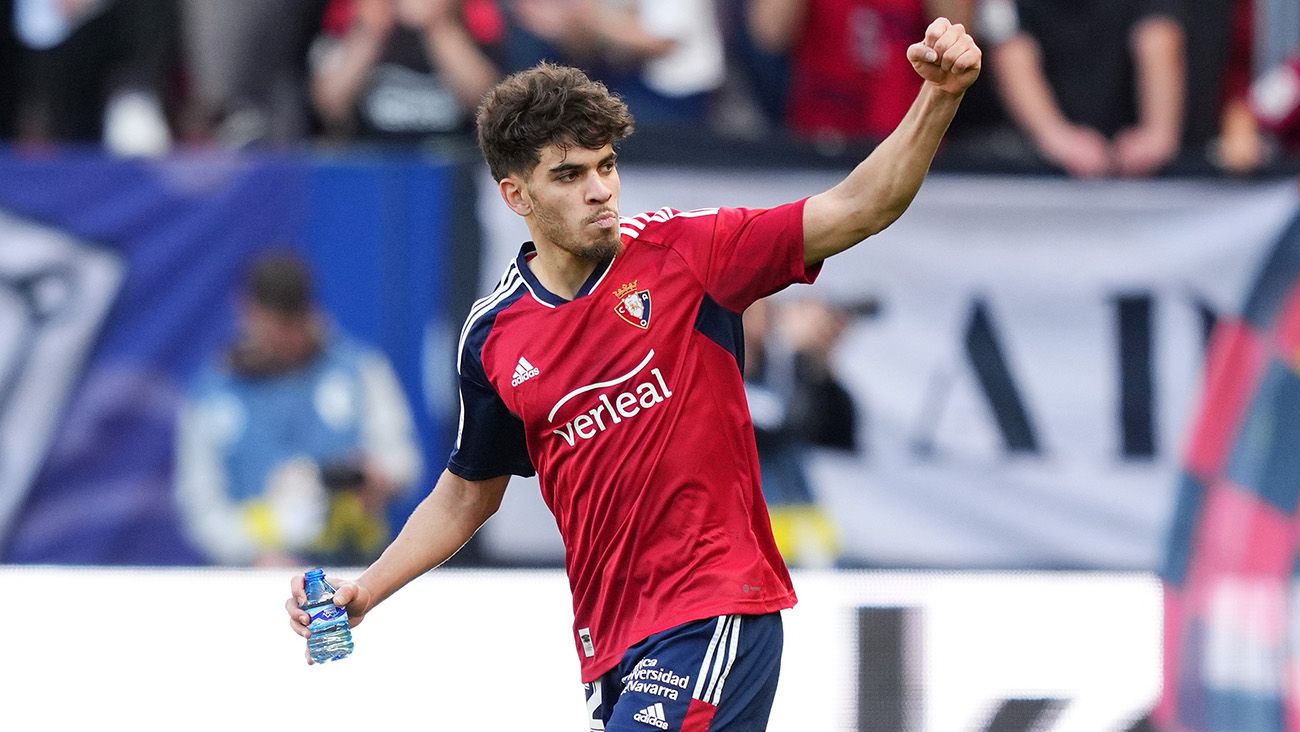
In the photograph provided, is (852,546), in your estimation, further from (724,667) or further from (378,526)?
(724,667)

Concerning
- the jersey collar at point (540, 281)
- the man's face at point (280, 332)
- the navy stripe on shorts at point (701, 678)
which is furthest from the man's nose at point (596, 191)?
the man's face at point (280, 332)

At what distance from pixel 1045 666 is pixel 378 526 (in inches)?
115

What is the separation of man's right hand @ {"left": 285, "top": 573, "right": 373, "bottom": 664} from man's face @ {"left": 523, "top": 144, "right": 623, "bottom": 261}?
0.95 meters

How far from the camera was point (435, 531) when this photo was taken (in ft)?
14.8

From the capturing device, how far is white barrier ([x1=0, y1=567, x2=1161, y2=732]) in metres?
5.80

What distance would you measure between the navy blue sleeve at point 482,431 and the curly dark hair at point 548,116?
0.45m

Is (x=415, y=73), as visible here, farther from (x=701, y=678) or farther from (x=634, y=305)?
(x=701, y=678)

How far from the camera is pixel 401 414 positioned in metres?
7.71

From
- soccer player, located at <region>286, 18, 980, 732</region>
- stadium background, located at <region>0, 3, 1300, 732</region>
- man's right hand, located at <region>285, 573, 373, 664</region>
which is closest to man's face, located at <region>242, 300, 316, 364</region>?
stadium background, located at <region>0, 3, 1300, 732</region>

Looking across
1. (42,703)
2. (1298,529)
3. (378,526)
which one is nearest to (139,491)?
(378,526)

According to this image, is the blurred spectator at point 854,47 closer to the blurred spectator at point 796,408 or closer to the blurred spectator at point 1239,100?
the blurred spectator at point 796,408

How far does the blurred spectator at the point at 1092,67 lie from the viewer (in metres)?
7.98

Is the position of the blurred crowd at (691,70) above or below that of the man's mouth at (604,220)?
above

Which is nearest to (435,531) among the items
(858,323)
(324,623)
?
(324,623)
